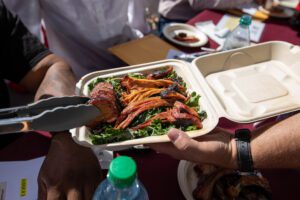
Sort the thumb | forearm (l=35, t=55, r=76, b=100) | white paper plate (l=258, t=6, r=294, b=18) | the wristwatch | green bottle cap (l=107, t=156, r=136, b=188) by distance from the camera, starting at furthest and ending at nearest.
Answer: white paper plate (l=258, t=6, r=294, b=18)
forearm (l=35, t=55, r=76, b=100)
the wristwatch
the thumb
green bottle cap (l=107, t=156, r=136, b=188)

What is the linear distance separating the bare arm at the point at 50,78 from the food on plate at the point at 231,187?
0.85 meters

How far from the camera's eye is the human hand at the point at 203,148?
1.02 meters

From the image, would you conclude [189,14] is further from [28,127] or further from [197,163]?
[28,127]

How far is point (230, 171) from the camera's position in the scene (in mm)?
1137

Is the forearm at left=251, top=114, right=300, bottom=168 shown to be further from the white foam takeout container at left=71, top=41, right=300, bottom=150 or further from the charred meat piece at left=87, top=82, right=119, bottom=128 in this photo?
the charred meat piece at left=87, top=82, right=119, bottom=128

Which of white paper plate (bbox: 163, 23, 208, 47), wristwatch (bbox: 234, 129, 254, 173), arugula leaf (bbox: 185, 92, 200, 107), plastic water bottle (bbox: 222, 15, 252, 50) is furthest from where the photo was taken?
white paper plate (bbox: 163, 23, 208, 47)

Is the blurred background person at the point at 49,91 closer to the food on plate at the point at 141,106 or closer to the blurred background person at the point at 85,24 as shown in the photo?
the food on plate at the point at 141,106

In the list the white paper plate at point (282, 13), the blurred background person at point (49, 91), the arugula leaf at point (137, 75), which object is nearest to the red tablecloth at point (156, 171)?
the blurred background person at point (49, 91)

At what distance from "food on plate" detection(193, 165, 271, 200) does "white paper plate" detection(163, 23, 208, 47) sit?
1.23 m

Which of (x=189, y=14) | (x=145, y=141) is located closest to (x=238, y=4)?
(x=189, y=14)

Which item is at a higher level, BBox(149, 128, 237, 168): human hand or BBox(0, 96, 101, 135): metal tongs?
BBox(0, 96, 101, 135): metal tongs

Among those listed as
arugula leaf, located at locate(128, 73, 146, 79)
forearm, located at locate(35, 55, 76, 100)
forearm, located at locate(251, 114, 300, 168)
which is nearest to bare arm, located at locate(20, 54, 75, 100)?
forearm, located at locate(35, 55, 76, 100)

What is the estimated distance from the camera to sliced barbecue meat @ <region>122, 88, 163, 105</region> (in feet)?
4.13

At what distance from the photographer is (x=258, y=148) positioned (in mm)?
1125
